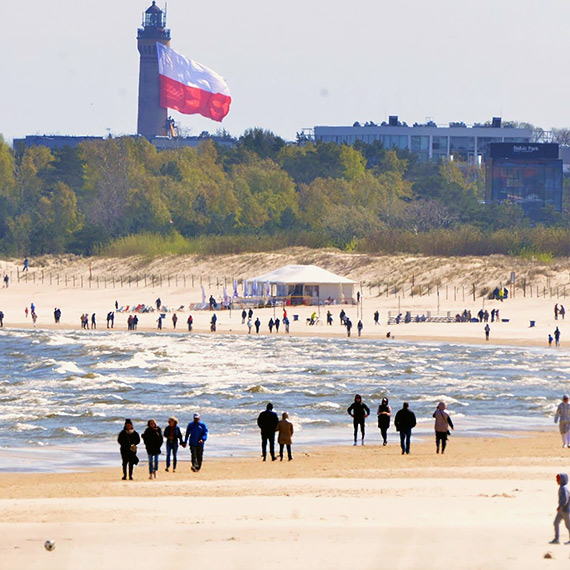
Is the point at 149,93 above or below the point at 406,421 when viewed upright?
above

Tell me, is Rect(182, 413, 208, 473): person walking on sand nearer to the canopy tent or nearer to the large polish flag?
the canopy tent

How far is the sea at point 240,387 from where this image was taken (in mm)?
29703

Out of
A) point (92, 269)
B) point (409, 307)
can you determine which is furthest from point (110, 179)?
point (409, 307)

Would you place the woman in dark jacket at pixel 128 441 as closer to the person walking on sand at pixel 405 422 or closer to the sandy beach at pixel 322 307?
the person walking on sand at pixel 405 422

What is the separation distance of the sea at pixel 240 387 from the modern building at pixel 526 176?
1815 inches

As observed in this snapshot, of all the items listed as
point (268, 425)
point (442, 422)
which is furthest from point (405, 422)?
point (268, 425)

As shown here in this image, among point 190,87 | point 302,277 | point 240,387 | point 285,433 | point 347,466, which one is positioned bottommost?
point 347,466

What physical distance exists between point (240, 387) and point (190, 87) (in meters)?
73.8

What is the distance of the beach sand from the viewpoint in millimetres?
14070

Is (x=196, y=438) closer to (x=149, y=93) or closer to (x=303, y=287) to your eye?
(x=303, y=287)

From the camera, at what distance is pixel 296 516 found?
1655 cm

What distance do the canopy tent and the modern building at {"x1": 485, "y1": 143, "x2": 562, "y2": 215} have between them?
30518mm

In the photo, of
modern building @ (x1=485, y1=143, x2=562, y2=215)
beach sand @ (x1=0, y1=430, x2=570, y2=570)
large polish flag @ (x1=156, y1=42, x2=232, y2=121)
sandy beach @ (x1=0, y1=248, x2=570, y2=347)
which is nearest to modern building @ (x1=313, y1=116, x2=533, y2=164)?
large polish flag @ (x1=156, y1=42, x2=232, y2=121)

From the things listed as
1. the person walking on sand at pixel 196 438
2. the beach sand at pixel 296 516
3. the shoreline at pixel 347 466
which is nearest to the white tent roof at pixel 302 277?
the shoreline at pixel 347 466
